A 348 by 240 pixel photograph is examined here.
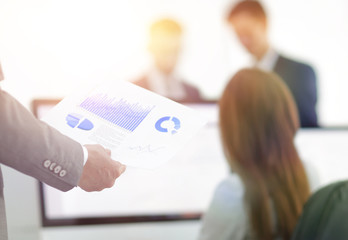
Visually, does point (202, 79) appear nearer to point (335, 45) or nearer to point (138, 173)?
point (335, 45)

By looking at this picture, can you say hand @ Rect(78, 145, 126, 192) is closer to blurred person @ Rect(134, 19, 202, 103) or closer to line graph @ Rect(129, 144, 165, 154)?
line graph @ Rect(129, 144, 165, 154)

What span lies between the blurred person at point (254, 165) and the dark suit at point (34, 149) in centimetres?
69

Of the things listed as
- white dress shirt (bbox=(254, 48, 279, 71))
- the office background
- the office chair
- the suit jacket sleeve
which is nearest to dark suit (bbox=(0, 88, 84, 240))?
the suit jacket sleeve

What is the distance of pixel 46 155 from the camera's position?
0.77 meters

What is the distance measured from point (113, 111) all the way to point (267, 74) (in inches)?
29.0

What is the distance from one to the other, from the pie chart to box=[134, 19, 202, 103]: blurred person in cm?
161

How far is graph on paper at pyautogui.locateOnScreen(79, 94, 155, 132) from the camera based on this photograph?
2.80 feet

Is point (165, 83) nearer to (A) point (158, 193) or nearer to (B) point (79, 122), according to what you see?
(A) point (158, 193)

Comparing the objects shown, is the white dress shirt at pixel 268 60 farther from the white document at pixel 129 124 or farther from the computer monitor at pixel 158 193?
the white document at pixel 129 124

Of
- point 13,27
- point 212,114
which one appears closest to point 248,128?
point 212,114

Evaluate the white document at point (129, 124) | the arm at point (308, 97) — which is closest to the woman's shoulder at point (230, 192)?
the white document at point (129, 124)

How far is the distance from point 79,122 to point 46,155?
3.8 inches

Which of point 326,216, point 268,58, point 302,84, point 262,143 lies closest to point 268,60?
point 268,58

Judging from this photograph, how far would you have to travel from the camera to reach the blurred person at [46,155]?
73 centimetres
